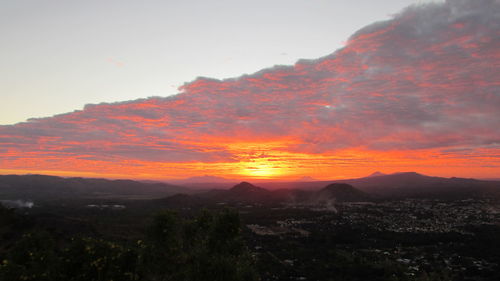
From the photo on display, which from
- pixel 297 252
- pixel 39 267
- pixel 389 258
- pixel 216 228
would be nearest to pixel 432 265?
pixel 389 258

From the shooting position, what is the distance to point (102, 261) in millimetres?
23422

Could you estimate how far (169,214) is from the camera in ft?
148

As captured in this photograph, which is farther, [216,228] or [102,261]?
[216,228]

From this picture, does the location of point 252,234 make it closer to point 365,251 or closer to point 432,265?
point 365,251

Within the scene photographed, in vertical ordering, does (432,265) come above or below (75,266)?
below

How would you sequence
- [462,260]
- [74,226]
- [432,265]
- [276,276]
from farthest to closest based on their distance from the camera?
[74,226]
[462,260]
[432,265]
[276,276]

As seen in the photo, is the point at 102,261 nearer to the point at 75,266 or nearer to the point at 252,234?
the point at 75,266

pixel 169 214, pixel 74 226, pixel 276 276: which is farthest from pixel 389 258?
pixel 74 226

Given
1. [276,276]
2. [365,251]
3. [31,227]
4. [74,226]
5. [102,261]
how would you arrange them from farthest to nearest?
[74,226], [31,227], [365,251], [276,276], [102,261]

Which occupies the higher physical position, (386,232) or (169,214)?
(169,214)

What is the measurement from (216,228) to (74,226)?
49640 mm

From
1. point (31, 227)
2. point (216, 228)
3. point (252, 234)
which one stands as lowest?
point (252, 234)

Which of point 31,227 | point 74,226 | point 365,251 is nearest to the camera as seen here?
point 365,251

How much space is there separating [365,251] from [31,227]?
2888 inches
